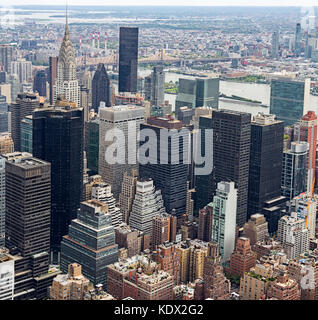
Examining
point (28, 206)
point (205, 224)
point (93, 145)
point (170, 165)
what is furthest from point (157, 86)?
point (28, 206)

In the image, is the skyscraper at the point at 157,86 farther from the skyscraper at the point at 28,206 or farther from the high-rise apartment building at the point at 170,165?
the skyscraper at the point at 28,206

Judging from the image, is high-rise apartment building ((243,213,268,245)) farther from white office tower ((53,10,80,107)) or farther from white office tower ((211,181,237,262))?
white office tower ((53,10,80,107))

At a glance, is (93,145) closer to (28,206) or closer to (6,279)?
(28,206)

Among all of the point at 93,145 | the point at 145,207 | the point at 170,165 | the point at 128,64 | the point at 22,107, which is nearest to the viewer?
the point at 145,207

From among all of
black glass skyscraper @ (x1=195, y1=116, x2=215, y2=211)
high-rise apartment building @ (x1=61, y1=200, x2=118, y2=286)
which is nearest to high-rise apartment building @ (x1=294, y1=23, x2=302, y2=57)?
black glass skyscraper @ (x1=195, y1=116, x2=215, y2=211)

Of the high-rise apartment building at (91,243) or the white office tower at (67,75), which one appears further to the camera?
the white office tower at (67,75)

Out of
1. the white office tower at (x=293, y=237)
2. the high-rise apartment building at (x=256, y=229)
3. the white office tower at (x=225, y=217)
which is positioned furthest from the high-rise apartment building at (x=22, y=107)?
the white office tower at (x=293, y=237)
